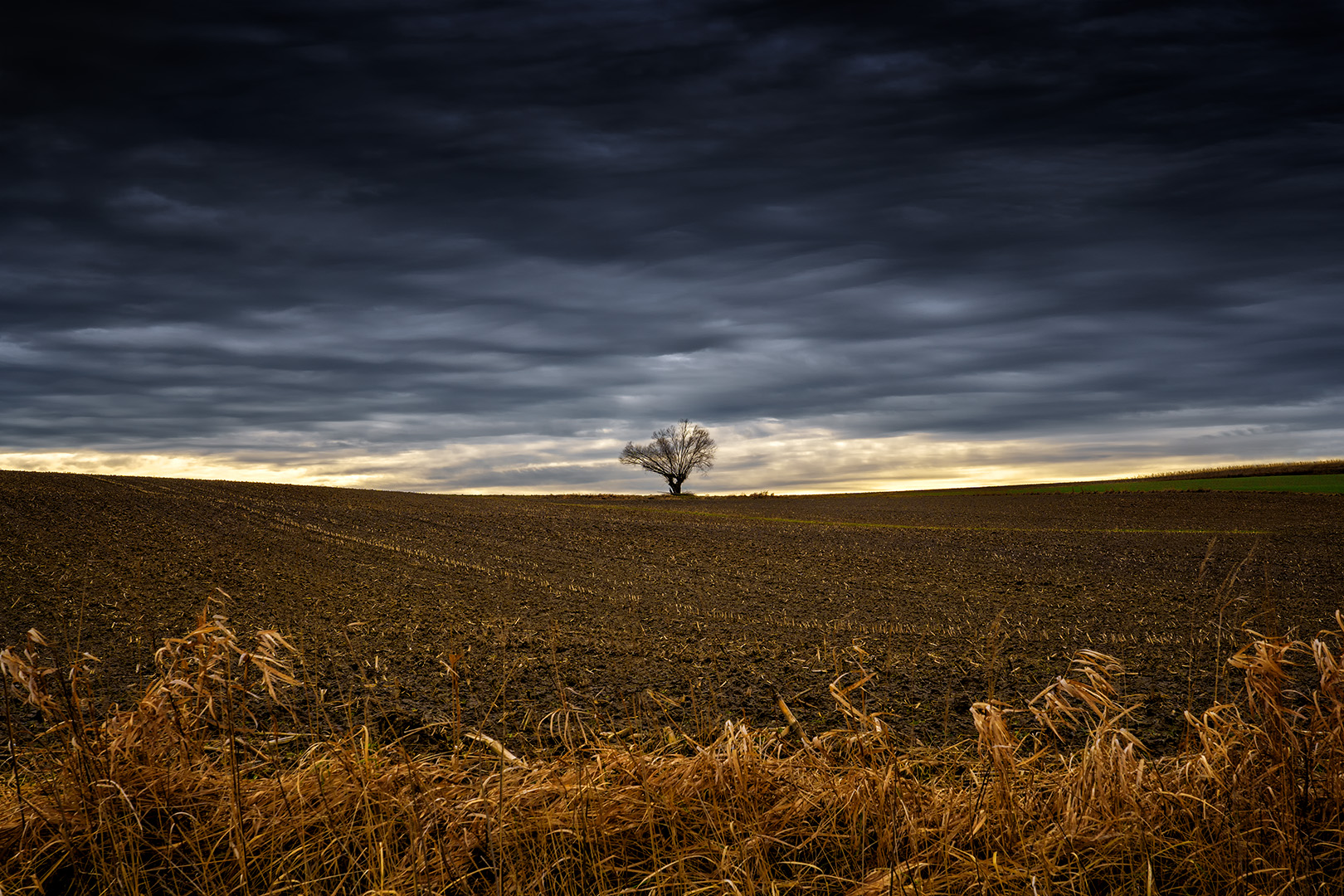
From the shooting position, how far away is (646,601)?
19.4 m

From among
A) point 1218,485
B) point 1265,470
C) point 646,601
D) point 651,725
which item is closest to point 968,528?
point 646,601

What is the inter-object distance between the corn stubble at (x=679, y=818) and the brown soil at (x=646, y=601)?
0.57 meters

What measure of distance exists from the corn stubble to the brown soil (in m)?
0.57

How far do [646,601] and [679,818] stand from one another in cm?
1528

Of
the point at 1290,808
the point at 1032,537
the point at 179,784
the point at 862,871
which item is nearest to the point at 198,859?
the point at 179,784

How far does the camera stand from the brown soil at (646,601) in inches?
367

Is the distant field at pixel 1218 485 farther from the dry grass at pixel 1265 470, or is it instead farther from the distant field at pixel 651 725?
the distant field at pixel 651 725

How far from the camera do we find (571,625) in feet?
50.7

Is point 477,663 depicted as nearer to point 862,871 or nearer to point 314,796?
point 314,796

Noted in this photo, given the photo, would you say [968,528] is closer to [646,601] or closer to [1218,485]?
[646,601]

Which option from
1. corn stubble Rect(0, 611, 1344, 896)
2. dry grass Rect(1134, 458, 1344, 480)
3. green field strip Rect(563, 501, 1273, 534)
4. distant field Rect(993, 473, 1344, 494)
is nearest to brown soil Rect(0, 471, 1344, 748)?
green field strip Rect(563, 501, 1273, 534)

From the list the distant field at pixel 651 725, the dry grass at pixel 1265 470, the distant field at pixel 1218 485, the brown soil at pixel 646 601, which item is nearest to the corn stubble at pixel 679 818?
the distant field at pixel 651 725

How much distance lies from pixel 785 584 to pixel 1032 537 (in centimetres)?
2207

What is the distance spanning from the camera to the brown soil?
931 centimetres
